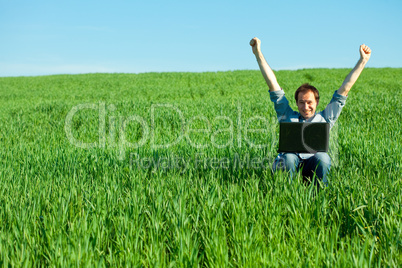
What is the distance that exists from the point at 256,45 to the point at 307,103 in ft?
2.58

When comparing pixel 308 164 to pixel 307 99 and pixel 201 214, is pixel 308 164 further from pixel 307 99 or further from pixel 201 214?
pixel 201 214

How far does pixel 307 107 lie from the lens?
10.9 ft

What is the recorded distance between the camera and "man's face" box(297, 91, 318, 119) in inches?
128

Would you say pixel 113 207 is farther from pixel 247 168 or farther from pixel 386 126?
pixel 386 126

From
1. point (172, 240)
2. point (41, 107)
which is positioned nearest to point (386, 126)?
point (172, 240)

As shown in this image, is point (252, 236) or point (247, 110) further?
point (247, 110)

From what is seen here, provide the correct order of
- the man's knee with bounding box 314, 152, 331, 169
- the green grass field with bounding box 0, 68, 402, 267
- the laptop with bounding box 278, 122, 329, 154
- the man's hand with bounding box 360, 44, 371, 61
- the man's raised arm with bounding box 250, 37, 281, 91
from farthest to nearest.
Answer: the man's raised arm with bounding box 250, 37, 281, 91 → the man's hand with bounding box 360, 44, 371, 61 → the man's knee with bounding box 314, 152, 331, 169 → the laptop with bounding box 278, 122, 329, 154 → the green grass field with bounding box 0, 68, 402, 267

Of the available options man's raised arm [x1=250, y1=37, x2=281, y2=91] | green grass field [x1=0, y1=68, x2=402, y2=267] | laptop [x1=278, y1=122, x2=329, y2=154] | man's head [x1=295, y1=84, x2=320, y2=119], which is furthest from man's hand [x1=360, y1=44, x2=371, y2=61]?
green grass field [x1=0, y1=68, x2=402, y2=267]

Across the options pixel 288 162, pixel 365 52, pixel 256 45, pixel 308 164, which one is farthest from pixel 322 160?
pixel 256 45

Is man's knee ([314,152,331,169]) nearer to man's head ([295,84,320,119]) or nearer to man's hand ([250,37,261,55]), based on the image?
man's head ([295,84,320,119])

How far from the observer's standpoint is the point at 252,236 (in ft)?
7.04

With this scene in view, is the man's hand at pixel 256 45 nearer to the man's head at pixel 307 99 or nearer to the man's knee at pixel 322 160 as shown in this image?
the man's head at pixel 307 99

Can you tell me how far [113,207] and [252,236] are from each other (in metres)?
1.05

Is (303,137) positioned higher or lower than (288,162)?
higher
